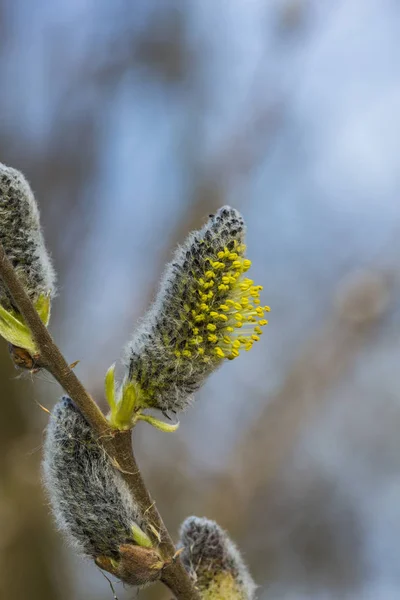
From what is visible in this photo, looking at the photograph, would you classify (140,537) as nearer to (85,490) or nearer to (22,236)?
(85,490)

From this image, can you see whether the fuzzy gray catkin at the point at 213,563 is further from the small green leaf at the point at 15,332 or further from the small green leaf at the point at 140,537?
the small green leaf at the point at 15,332

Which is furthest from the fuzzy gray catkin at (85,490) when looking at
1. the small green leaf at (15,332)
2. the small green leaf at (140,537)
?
the small green leaf at (15,332)

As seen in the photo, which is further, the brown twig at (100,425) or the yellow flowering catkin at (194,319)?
the yellow flowering catkin at (194,319)

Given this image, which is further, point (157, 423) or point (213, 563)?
point (213, 563)

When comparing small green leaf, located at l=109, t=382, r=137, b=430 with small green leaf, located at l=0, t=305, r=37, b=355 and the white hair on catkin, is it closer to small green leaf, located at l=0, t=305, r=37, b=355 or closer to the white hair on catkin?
the white hair on catkin

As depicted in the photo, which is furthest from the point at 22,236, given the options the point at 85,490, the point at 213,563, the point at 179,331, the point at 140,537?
the point at 213,563

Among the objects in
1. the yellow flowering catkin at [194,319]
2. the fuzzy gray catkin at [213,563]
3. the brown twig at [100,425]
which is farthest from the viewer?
the fuzzy gray catkin at [213,563]
